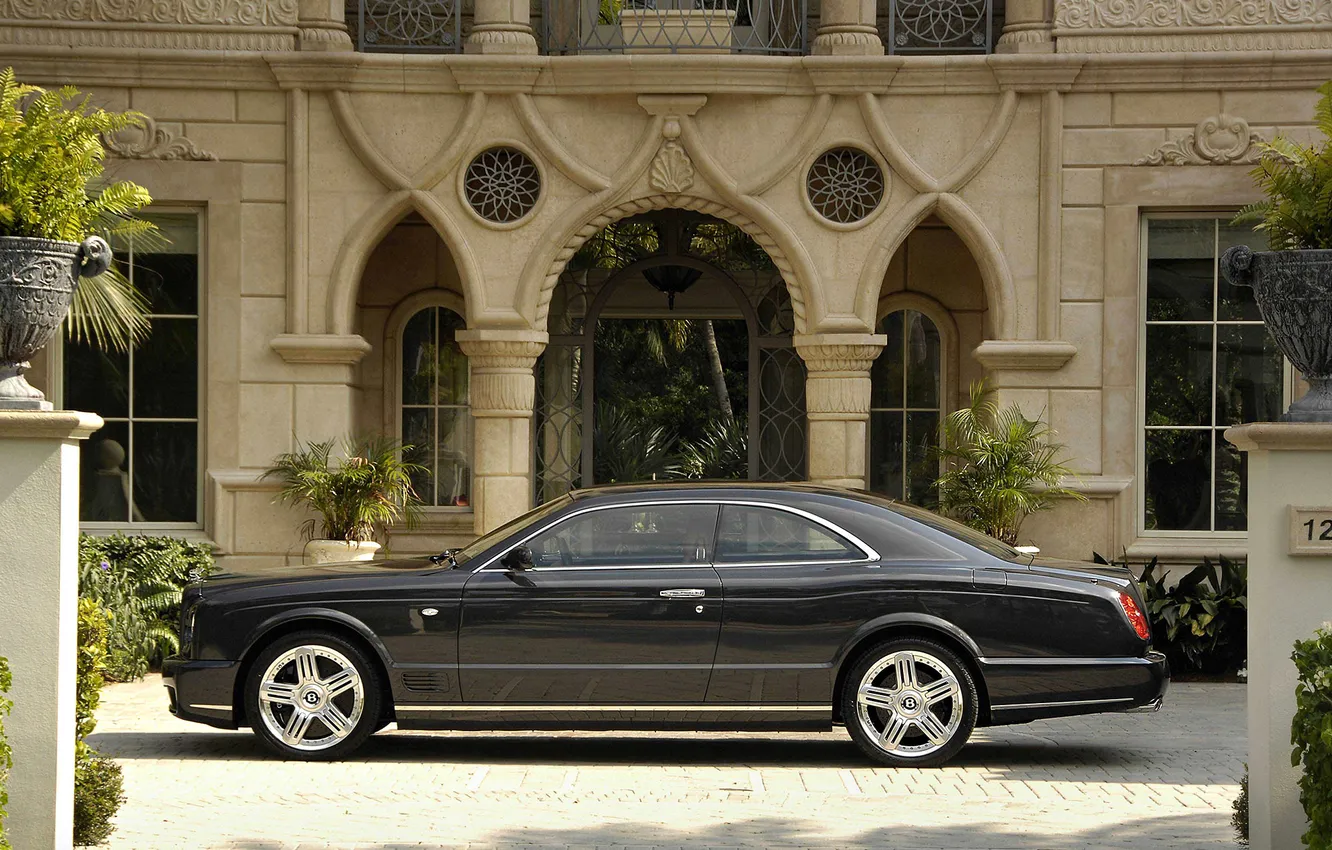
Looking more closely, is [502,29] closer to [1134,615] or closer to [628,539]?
[628,539]

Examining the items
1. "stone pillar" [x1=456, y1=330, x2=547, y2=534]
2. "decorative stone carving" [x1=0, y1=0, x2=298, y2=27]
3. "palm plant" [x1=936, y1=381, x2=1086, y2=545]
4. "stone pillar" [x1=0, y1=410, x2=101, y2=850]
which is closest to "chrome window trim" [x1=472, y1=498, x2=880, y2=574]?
"stone pillar" [x1=0, y1=410, x2=101, y2=850]

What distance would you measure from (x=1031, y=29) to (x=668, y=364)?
4921 mm

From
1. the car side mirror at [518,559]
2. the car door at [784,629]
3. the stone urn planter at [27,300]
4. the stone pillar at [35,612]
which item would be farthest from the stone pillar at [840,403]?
the stone pillar at [35,612]

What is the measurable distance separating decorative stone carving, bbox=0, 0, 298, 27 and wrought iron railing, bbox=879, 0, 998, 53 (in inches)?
201

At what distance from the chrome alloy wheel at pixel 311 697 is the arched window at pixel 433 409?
7.47 meters

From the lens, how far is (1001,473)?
14.0 metres

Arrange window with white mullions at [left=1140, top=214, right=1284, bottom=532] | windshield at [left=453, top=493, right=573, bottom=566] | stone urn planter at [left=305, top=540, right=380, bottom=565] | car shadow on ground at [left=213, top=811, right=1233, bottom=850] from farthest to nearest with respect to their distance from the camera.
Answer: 1. window with white mullions at [left=1140, top=214, right=1284, bottom=532]
2. stone urn planter at [left=305, top=540, right=380, bottom=565]
3. windshield at [left=453, top=493, right=573, bottom=566]
4. car shadow on ground at [left=213, top=811, right=1233, bottom=850]

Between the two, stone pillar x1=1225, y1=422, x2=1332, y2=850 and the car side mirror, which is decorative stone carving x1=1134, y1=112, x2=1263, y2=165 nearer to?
the car side mirror

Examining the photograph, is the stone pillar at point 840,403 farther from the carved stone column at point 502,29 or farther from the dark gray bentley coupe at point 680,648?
the dark gray bentley coupe at point 680,648

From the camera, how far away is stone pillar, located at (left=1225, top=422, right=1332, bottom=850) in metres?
6.82

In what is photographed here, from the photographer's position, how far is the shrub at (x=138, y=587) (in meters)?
13.4

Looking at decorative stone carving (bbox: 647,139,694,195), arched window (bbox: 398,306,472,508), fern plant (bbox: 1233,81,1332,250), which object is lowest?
arched window (bbox: 398,306,472,508)

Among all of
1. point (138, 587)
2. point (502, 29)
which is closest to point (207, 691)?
point (138, 587)

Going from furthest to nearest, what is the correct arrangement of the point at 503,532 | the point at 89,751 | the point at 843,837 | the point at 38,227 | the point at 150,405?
the point at 150,405 → the point at 503,532 → the point at 843,837 → the point at 89,751 → the point at 38,227
